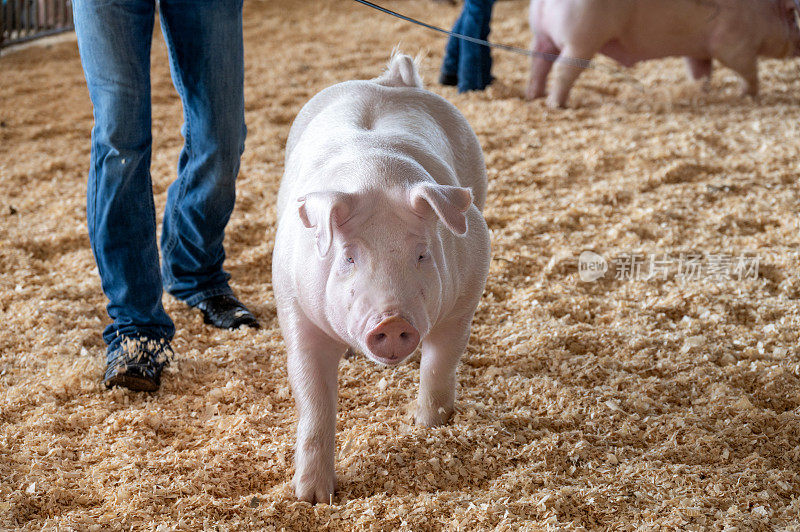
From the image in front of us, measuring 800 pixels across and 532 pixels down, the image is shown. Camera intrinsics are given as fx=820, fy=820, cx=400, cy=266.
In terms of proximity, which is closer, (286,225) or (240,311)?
(286,225)

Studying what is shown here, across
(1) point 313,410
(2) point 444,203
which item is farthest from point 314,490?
(2) point 444,203

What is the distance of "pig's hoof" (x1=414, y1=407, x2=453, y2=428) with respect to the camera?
7.09ft

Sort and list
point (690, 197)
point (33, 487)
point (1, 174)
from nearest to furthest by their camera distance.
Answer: point (33, 487) < point (690, 197) < point (1, 174)

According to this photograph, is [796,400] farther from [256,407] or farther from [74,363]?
[74,363]

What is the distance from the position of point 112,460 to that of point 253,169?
231 centimetres

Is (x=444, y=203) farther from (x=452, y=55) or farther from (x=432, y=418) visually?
(x=452, y=55)

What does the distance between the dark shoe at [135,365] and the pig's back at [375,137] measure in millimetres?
567

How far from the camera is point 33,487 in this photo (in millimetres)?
1911

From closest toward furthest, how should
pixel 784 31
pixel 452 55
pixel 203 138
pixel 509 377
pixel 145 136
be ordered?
1. pixel 145 136
2. pixel 509 377
3. pixel 203 138
4. pixel 784 31
5. pixel 452 55

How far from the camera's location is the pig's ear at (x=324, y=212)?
1.65 m

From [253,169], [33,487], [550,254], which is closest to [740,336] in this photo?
[550,254]

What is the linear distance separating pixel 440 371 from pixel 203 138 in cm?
107

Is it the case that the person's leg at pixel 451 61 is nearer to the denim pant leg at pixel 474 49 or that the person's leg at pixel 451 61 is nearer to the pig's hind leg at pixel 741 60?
the denim pant leg at pixel 474 49

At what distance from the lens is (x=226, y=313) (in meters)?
2.78
